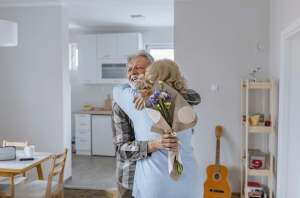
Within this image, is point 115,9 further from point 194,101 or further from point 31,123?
point 194,101

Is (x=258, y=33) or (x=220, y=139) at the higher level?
(x=258, y=33)

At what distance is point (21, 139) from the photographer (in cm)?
399

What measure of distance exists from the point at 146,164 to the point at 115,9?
3530 mm

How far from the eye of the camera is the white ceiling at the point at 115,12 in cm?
381

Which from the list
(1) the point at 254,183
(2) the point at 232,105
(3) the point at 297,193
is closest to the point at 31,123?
(2) the point at 232,105

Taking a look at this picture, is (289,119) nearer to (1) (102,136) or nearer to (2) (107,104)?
(1) (102,136)

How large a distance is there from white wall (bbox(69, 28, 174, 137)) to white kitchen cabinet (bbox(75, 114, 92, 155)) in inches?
25.0

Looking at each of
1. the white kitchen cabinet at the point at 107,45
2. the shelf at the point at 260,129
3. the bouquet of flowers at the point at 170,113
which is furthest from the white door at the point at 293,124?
the white kitchen cabinet at the point at 107,45

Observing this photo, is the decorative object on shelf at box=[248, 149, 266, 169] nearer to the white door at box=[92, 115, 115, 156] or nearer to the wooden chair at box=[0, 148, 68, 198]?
the wooden chair at box=[0, 148, 68, 198]

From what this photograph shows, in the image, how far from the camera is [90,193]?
11.8 feet

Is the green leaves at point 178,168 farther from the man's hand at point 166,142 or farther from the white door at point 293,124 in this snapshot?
the white door at point 293,124

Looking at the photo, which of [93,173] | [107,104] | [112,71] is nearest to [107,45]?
[112,71]

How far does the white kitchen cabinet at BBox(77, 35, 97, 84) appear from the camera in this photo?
5.60m

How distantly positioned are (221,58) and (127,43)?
8.13 ft
